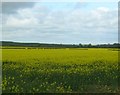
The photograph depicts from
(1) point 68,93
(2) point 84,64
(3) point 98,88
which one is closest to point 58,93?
(1) point 68,93

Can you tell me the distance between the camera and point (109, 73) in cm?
1753

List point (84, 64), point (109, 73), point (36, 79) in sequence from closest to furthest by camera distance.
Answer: point (36, 79)
point (109, 73)
point (84, 64)

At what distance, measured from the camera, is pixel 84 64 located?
69.3 feet

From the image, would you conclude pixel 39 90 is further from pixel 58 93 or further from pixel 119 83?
pixel 119 83

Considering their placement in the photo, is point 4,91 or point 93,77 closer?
point 4,91

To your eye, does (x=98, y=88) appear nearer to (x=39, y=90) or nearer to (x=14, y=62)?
(x=39, y=90)

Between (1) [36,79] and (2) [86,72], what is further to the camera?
(2) [86,72]

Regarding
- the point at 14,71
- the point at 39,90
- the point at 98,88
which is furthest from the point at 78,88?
the point at 14,71

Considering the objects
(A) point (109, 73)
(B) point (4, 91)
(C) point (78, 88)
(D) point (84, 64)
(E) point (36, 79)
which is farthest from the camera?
(D) point (84, 64)

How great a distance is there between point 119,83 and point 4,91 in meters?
5.87

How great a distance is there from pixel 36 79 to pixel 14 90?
2604 mm

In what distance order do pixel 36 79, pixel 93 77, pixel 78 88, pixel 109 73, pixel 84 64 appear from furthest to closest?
pixel 84 64, pixel 109 73, pixel 93 77, pixel 36 79, pixel 78 88

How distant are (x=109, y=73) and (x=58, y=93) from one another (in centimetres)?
566

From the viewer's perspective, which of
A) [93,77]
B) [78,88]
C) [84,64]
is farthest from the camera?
[84,64]
